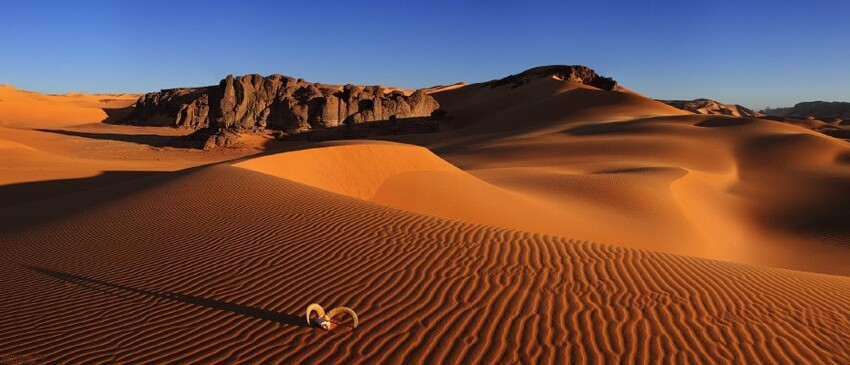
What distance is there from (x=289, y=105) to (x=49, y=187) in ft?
74.7

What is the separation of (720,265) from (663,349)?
3.77 m

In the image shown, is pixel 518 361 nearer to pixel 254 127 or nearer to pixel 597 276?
pixel 597 276

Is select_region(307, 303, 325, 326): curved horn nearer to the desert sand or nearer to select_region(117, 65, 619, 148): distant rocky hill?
the desert sand

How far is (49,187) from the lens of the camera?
17.6 meters

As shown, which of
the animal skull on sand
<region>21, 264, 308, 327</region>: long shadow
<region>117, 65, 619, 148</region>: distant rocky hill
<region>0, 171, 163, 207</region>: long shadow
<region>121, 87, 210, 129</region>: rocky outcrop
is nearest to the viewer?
the animal skull on sand

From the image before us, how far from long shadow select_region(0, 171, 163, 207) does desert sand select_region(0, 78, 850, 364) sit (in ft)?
0.48

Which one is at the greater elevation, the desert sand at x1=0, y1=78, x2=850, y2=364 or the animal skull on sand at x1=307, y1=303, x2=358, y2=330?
the animal skull on sand at x1=307, y1=303, x2=358, y2=330

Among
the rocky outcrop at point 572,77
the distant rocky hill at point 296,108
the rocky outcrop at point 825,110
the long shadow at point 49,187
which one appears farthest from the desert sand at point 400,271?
the rocky outcrop at point 825,110

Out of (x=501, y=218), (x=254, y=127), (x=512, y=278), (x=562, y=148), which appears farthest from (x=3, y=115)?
(x=512, y=278)

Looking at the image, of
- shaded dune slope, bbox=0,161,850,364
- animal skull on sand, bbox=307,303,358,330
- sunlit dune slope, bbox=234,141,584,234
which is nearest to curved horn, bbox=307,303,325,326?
animal skull on sand, bbox=307,303,358,330

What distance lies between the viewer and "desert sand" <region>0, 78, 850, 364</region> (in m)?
4.75

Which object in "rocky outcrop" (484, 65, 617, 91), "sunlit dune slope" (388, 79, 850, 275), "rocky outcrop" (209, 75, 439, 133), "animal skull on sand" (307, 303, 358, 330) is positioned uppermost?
"rocky outcrop" (484, 65, 617, 91)

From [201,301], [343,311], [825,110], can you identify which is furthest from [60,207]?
[825,110]

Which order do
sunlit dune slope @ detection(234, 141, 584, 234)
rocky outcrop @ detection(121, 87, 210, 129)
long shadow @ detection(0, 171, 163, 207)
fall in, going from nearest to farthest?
sunlit dune slope @ detection(234, 141, 584, 234), long shadow @ detection(0, 171, 163, 207), rocky outcrop @ detection(121, 87, 210, 129)
